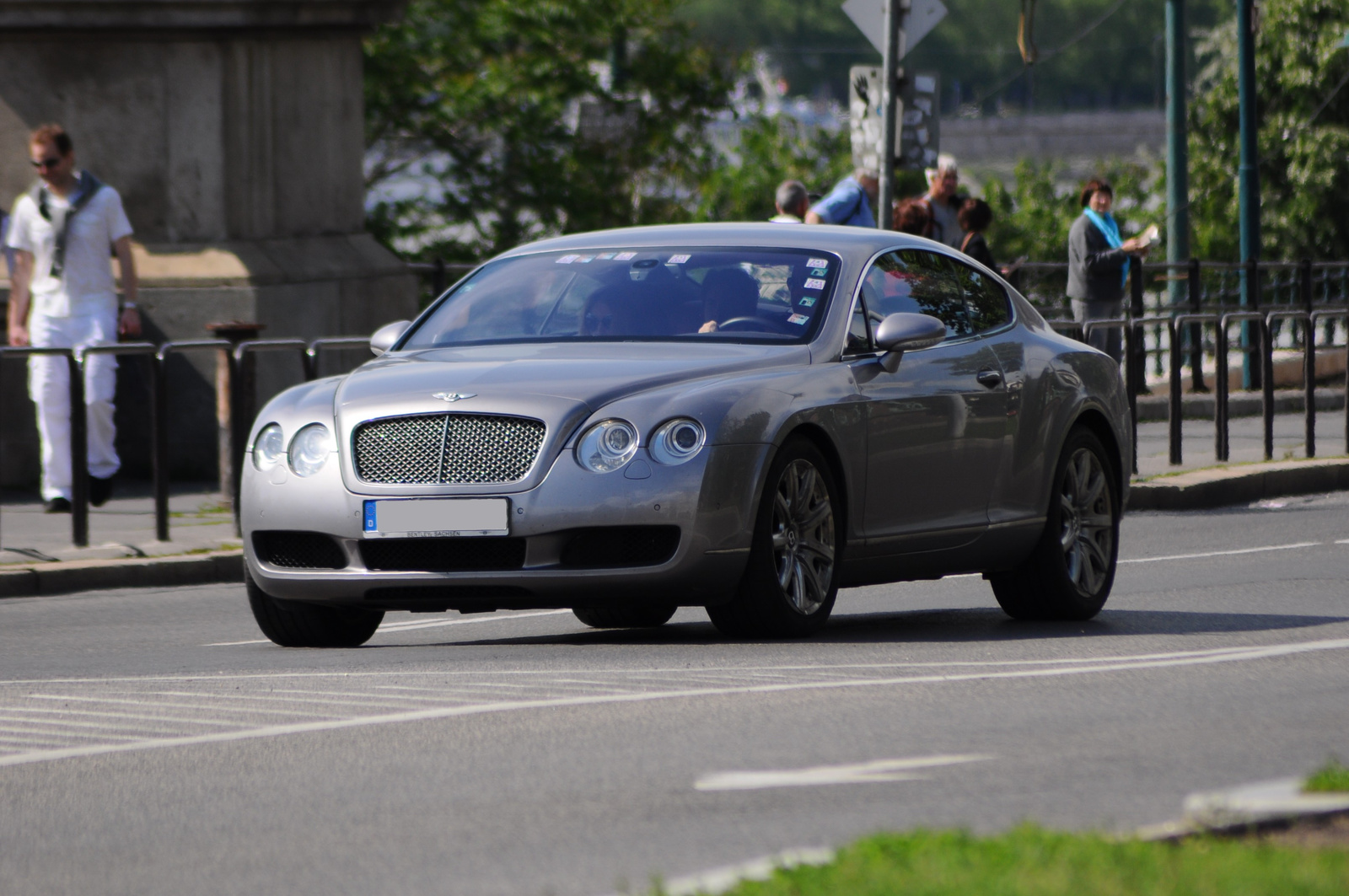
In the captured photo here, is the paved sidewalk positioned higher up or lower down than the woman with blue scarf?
lower down

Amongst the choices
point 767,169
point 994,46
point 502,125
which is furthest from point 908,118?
point 994,46

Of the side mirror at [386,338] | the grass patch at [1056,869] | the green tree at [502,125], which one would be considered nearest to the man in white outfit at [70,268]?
the side mirror at [386,338]

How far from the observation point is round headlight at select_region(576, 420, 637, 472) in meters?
8.06

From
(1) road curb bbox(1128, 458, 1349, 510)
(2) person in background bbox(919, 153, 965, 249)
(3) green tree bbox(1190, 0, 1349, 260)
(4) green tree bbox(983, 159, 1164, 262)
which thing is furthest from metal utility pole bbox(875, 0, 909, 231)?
(4) green tree bbox(983, 159, 1164, 262)

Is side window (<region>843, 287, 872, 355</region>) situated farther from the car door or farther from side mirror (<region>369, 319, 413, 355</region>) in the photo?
side mirror (<region>369, 319, 413, 355</region>)

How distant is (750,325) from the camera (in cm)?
898

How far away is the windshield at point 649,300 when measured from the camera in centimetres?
899

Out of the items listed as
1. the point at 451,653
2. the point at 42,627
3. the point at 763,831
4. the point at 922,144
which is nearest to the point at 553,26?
the point at 922,144

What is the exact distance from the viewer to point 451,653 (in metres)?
8.61

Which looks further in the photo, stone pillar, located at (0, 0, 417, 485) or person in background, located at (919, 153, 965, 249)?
person in background, located at (919, 153, 965, 249)

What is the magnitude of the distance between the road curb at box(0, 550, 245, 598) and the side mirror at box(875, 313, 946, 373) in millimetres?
4730

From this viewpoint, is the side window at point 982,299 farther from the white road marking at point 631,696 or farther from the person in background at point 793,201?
the person in background at point 793,201

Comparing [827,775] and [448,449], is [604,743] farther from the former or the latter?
[448,449]

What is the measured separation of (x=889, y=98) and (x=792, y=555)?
8438mm
